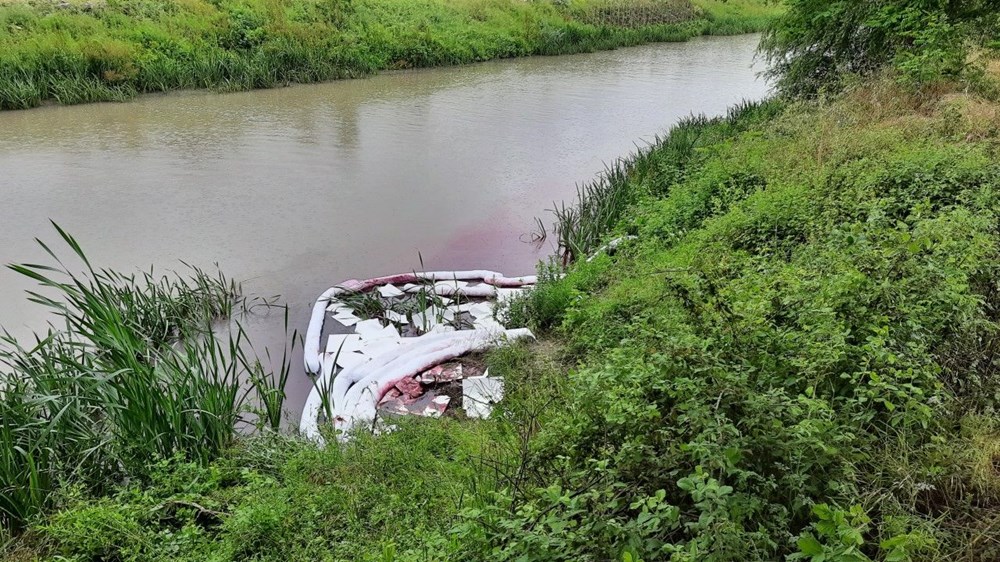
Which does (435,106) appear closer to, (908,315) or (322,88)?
(322,88)

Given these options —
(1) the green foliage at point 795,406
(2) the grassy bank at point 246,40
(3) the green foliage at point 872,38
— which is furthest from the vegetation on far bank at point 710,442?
(2) the grassy bank at point 246,40

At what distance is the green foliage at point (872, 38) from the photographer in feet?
22.7

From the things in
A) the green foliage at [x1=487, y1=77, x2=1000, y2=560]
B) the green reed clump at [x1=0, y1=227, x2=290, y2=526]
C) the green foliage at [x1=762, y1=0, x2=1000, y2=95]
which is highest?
the green foliage at [x1=762, y1=0, x2=1000, y2=95]

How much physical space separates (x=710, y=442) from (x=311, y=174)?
7.46 meters

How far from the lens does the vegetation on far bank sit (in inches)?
64.5

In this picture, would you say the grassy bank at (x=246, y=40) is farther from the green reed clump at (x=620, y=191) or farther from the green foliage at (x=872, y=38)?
the green reed clump at (x=620, y=191)

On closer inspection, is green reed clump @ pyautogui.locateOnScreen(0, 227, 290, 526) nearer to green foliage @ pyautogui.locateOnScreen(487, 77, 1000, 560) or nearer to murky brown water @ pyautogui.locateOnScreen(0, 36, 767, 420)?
murky brown water @ pyautogui.locateOnScreen(0, 36, 767, 420)

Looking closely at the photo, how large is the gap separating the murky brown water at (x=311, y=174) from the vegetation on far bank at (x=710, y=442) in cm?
157

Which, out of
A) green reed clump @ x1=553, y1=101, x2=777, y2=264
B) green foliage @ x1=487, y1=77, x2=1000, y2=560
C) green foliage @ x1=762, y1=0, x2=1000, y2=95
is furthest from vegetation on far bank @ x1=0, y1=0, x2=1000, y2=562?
green foliage @ x1=762, y1=0, x2=1000, y2=95

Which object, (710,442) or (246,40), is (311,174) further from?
(246,40)

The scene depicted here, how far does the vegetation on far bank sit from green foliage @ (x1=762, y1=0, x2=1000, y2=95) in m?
3.59

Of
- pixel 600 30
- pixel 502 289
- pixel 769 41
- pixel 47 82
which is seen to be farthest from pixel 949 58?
pixel 600 30

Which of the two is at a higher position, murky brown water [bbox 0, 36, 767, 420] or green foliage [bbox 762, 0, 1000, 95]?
green foliage [bbox 762, 0, 1000, 95]

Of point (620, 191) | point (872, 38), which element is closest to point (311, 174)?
point (620, 191)
